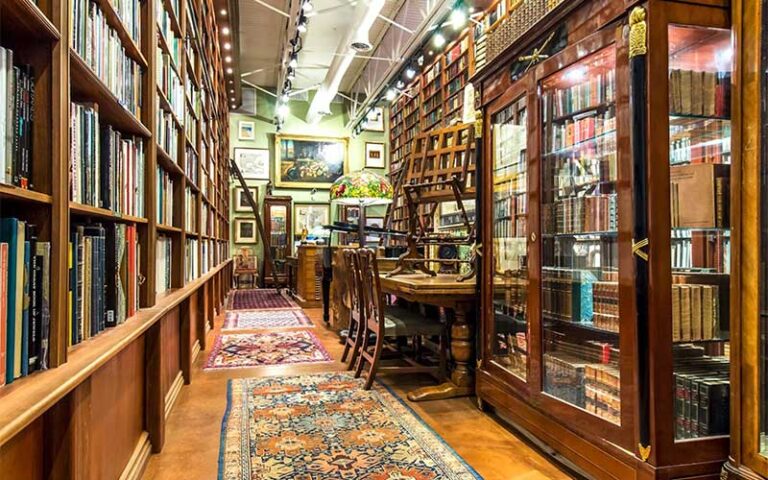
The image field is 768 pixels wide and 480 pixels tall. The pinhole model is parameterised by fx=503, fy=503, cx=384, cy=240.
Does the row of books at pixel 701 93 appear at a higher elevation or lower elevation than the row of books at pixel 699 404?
higher

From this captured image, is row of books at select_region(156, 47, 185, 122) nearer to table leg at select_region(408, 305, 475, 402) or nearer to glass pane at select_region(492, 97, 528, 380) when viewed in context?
glass pane at select_region(492, 97, 528, 380)

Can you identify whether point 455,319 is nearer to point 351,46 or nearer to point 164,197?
point 164,197

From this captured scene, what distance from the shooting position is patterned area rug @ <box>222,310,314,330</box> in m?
5.68

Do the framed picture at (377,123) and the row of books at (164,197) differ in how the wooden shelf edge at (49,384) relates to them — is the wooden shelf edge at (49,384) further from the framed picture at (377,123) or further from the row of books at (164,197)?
the framed picture at (377,123)

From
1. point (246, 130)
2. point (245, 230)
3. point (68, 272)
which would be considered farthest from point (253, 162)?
point (68, 272)

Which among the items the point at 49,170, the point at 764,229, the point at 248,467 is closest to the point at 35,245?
the point at 49,170

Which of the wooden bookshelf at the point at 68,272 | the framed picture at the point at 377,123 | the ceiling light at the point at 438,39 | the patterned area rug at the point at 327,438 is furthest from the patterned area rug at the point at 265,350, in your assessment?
the framed picture at the point at 377,123

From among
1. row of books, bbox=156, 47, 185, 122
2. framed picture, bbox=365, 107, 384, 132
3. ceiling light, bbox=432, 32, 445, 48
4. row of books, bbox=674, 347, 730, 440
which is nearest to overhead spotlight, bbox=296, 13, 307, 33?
ceiling light, bbox=432, 32, 445, 48

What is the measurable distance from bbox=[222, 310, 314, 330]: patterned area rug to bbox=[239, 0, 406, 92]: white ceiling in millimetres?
3946

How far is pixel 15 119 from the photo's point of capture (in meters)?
0.94

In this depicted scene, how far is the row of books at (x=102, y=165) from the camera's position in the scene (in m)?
1.25

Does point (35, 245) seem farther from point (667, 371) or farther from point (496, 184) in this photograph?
point (496, 184)

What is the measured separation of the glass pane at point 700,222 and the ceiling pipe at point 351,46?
454 cm

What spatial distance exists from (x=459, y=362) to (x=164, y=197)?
6.36ft
